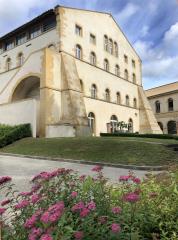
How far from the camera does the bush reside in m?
23.2

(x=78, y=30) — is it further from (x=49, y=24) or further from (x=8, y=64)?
(x=8, y=64)

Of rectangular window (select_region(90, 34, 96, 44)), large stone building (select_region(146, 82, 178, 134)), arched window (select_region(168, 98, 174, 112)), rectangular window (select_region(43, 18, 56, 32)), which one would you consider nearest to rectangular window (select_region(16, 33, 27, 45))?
rectangular window (select_region(43, 18, 56, 32))

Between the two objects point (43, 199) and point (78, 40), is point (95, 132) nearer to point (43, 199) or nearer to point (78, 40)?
point (78, 40)

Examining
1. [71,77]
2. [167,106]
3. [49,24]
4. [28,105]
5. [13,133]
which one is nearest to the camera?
[13,133]

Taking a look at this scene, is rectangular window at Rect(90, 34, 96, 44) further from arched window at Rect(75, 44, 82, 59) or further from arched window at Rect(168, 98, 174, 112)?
arched window at Rect(168, 98, 174, 112)

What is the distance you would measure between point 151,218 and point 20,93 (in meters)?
31.0

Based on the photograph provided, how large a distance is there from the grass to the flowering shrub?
31.0 feet

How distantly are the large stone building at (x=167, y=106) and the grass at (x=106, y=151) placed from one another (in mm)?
34148

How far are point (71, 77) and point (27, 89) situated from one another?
6.60 metres

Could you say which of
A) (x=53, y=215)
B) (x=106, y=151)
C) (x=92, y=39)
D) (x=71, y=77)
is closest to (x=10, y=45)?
(x=92, y=39)

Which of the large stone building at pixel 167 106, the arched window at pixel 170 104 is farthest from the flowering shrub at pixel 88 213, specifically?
the arched window at pixel 170 104

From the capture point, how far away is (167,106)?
51.8 m

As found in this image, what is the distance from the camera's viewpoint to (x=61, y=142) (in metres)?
19.8

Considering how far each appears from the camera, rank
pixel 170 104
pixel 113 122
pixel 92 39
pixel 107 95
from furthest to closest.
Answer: pixel 170 104, pixel 107 95, pixel 113 122, pixel 92 39
